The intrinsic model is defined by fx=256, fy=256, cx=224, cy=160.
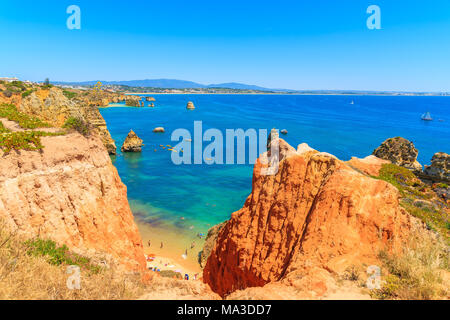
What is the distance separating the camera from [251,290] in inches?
309

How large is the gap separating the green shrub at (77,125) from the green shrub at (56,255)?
23.5ft

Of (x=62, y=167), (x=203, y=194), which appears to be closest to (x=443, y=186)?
(x=62, y=167)

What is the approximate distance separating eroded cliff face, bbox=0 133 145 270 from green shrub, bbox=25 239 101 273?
3.77ft

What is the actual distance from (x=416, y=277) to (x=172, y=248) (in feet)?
86.7

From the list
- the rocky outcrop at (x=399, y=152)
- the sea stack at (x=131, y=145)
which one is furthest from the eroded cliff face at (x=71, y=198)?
the sea stack at (x=131, y=145)

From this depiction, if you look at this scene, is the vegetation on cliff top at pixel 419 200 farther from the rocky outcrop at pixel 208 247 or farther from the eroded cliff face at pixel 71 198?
the eroded cliff face at pixel 71 198

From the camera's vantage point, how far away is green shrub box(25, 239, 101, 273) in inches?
332

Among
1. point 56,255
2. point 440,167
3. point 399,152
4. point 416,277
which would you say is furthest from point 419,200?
point 399,152

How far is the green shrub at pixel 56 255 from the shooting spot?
8438mm

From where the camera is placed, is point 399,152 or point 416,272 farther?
point 399,152

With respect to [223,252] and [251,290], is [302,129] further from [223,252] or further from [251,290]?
[251,290]

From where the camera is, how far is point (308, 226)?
10961mm

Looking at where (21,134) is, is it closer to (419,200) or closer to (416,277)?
(416,277)
